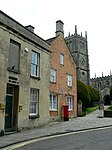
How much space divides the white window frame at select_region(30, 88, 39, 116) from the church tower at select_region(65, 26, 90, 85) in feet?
219

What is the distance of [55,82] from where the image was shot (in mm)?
23641

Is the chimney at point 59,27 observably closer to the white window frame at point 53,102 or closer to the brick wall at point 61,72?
the brick wall at point 61,72

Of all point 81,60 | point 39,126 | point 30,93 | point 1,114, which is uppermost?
point 81,60

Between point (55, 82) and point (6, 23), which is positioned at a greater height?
point (6, 23)

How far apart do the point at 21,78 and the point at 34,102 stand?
2870 mm

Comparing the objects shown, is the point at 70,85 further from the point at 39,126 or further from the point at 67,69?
the point at 39,126

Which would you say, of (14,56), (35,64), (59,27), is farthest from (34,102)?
(59,27)

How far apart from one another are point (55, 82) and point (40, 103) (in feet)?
16.4

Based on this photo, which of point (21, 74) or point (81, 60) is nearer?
point (21, 74)

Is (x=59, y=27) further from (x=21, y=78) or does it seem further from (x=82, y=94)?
(x=82, y=94)

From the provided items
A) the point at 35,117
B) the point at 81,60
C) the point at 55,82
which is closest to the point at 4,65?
the point at 35,117

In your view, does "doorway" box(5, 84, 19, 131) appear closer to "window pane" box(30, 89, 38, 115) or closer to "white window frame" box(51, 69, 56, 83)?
"window pane" box(30, 89, 38, 115)

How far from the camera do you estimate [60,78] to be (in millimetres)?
24906

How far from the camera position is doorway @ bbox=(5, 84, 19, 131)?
15562 mm
